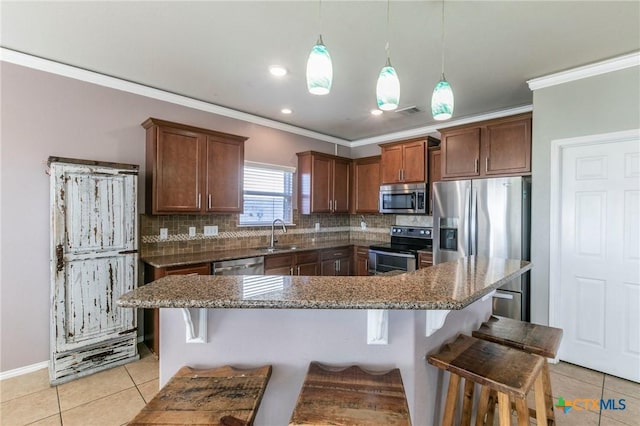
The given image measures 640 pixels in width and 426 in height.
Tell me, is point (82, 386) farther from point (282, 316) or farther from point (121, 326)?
point (282, 316)

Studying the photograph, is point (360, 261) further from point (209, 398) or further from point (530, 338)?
point (209, 398)

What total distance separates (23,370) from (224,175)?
2.49 meters

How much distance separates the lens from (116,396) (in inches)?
92.4

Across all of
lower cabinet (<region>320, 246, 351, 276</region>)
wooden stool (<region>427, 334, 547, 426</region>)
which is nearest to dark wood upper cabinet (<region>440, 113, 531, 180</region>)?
lower cabinet (<region>320, 246, 351, 276</region>)

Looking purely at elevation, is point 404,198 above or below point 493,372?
above

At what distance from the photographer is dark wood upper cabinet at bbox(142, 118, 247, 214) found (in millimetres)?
3092

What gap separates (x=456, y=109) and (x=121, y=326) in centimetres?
440

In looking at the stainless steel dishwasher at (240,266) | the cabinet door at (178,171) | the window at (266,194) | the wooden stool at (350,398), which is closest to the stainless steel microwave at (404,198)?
the window at (266,194)

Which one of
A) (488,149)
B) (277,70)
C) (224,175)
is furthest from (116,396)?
(488,149)

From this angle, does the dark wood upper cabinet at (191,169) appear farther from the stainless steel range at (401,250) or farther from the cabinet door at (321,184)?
the stainless steel range at (401,250)

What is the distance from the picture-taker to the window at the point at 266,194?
421 cm

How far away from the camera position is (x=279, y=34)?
227cm

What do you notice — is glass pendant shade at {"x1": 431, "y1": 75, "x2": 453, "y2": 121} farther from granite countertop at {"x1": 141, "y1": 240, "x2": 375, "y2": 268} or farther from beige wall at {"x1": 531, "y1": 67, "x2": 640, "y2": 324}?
granite countertop at {"x1": 141, "y1": 240, "x2": 375, "y2": 268}

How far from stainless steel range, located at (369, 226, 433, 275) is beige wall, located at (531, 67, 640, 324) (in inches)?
55.8
